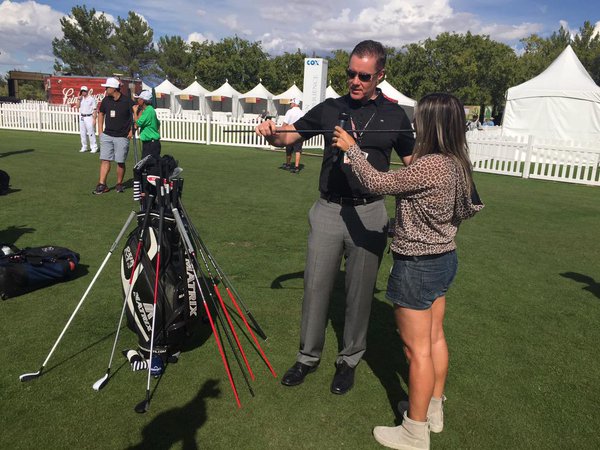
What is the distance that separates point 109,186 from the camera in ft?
32.8

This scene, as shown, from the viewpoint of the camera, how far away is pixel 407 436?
2.70 meters

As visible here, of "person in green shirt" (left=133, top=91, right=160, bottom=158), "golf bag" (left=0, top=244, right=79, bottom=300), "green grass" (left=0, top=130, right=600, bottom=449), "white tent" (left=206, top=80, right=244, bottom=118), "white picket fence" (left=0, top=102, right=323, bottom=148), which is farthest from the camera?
"white tent" (left=206, top=80, right=244, bottom=118)

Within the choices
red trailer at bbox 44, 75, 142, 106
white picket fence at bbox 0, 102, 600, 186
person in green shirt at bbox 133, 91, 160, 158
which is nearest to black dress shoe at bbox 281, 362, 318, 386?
person in green shirt at bbox 133, 91, 160, 158

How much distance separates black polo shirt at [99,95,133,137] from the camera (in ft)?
28.7

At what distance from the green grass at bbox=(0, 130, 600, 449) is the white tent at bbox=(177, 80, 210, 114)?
3744 centimetres

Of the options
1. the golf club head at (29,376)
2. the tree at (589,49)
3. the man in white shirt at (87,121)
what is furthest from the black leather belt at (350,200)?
the tree at (589,49)

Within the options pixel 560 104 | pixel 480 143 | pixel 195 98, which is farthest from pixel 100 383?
pixel 195 98

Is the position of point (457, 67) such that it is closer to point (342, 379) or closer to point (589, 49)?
point (589, 49)

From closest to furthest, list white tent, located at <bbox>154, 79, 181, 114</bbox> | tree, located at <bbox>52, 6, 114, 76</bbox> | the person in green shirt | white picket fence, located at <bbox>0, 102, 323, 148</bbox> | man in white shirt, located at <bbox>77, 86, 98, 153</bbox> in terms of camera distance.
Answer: the person in green shirt < man in white shirt, located at <bbox>77, 86, 98, 153</bbox> < white picket fence, located at <bbox>0, 102, 323, 148</bbox> < white tent, located at <bbox>154, 79, 181, 114</bbox> < tree, located at <bbox>52, 6, 114, 76</bbox>

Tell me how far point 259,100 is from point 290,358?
43045 mm

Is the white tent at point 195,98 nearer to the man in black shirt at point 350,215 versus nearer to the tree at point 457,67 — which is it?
the tree at point 457,67

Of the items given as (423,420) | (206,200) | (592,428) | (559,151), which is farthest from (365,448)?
(559,151)

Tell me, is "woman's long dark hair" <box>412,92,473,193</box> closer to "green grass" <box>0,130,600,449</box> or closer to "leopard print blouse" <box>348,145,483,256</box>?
"leopard print blouse" <box>348,145,483,256</box>

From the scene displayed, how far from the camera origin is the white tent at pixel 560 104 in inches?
789
